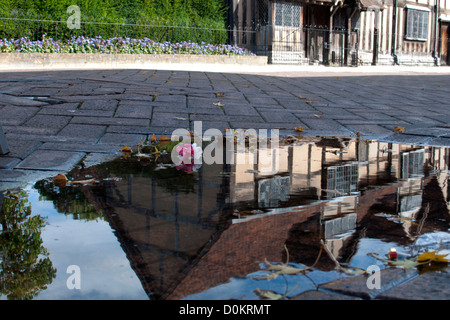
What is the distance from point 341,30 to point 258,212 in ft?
54.8

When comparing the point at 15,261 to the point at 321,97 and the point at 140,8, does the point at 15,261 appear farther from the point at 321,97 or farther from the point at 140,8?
the point at 140,8

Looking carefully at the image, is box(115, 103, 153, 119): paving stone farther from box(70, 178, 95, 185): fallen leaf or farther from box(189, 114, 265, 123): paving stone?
box(70, 178, 95, 185): fallen leaf

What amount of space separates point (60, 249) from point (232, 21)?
1735 cm

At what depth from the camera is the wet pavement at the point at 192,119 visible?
140 centimetres

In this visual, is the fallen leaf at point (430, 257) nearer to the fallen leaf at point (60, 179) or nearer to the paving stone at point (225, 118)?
the fallen leaf at point (60, 179)

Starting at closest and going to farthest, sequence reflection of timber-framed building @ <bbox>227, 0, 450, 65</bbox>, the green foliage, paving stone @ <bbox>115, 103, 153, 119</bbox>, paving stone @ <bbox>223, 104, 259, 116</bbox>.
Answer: paving stone @ <bbox>115, 103, 153, 119</bbox>
paving stone @ <bbox>223, 104, 259, 116</bbox>
the green foliage
reflection of timber-framed building @ <bbox>227, 0, 450, 65</bbox>

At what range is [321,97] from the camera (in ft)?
19.5

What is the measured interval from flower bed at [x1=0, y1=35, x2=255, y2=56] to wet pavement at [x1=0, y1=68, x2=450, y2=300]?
592 centimetres

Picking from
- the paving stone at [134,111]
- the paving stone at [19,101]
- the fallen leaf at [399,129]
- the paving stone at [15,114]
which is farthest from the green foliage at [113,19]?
the fallen leaf at [399,129]

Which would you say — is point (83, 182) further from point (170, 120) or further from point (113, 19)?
point (113, 19)

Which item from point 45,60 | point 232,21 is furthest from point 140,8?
point 45,60

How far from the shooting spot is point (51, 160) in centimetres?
261

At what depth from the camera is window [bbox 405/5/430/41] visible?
1967 centimetres

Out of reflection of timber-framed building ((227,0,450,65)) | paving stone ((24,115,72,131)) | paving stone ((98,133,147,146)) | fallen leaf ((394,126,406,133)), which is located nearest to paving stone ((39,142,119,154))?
paving stone ((98,133,147,146))
